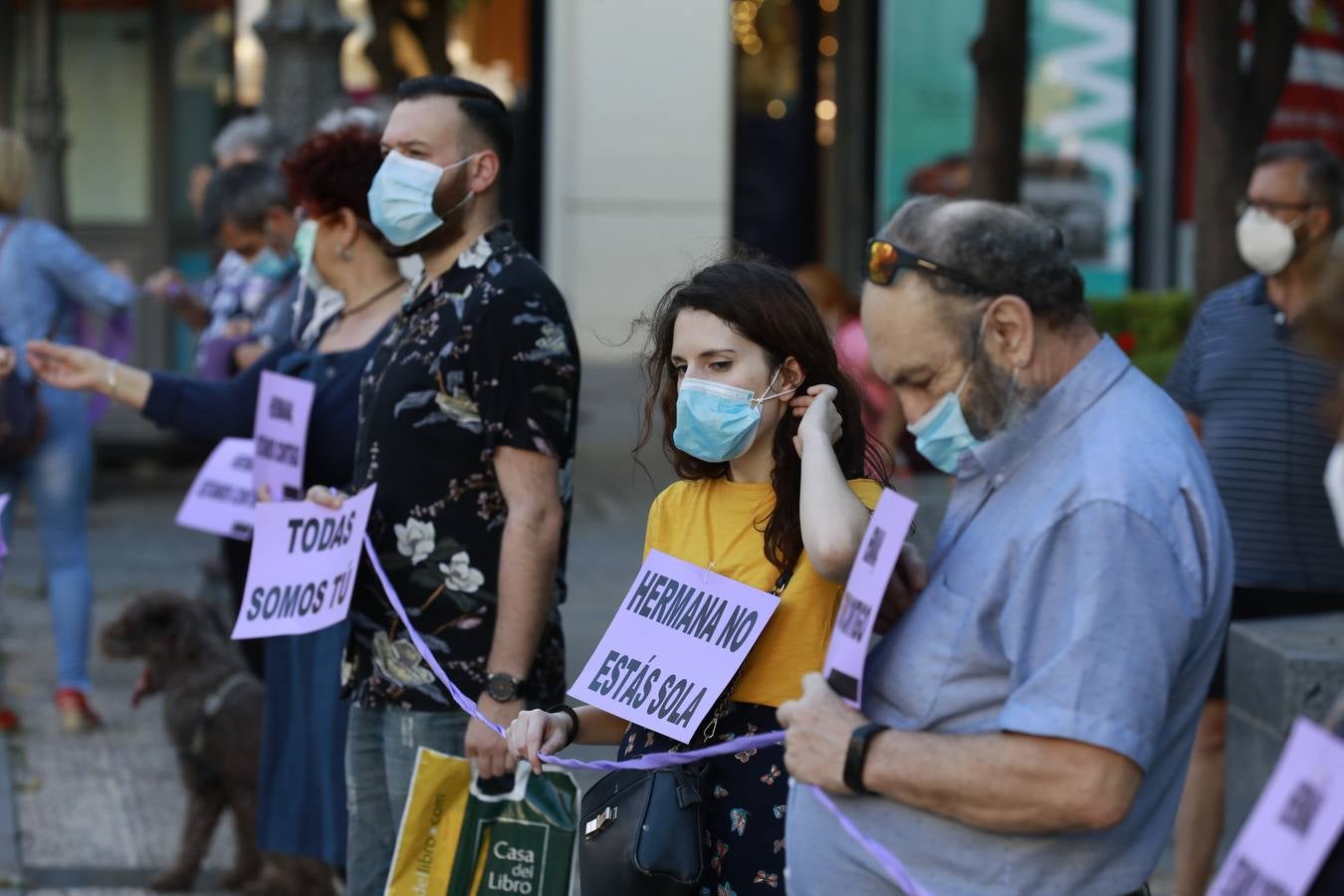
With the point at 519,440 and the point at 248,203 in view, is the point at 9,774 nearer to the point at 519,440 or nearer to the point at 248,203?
the point at 248,203

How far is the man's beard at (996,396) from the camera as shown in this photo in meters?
2.46

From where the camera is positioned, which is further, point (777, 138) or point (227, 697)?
point (777, 138)

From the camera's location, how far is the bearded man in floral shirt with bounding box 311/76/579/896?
368cm

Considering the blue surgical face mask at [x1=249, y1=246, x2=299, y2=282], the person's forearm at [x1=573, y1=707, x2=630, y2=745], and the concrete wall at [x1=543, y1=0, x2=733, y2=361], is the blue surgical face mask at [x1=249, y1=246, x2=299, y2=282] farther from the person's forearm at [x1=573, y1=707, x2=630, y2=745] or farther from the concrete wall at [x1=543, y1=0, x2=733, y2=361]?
the concrete wall at [x1=543, y1=0, x2=733, y2=361]

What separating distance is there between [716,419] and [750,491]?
17cm

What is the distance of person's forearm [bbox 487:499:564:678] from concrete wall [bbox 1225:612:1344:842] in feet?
6.40

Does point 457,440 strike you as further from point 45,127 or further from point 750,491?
point 45,127

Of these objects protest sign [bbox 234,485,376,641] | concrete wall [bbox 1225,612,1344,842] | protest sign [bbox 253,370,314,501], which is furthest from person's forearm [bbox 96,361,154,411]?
concrete wall [bbox 1225,612,1344,842]

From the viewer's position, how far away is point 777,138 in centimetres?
1753

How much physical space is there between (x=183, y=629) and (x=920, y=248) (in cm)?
396

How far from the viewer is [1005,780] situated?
2.35 metres

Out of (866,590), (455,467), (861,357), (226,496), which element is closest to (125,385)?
(226,496)

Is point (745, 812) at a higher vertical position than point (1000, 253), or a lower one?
lower

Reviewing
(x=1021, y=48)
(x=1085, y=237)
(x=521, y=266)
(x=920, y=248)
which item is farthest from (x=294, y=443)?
(x=1085, y=237)
